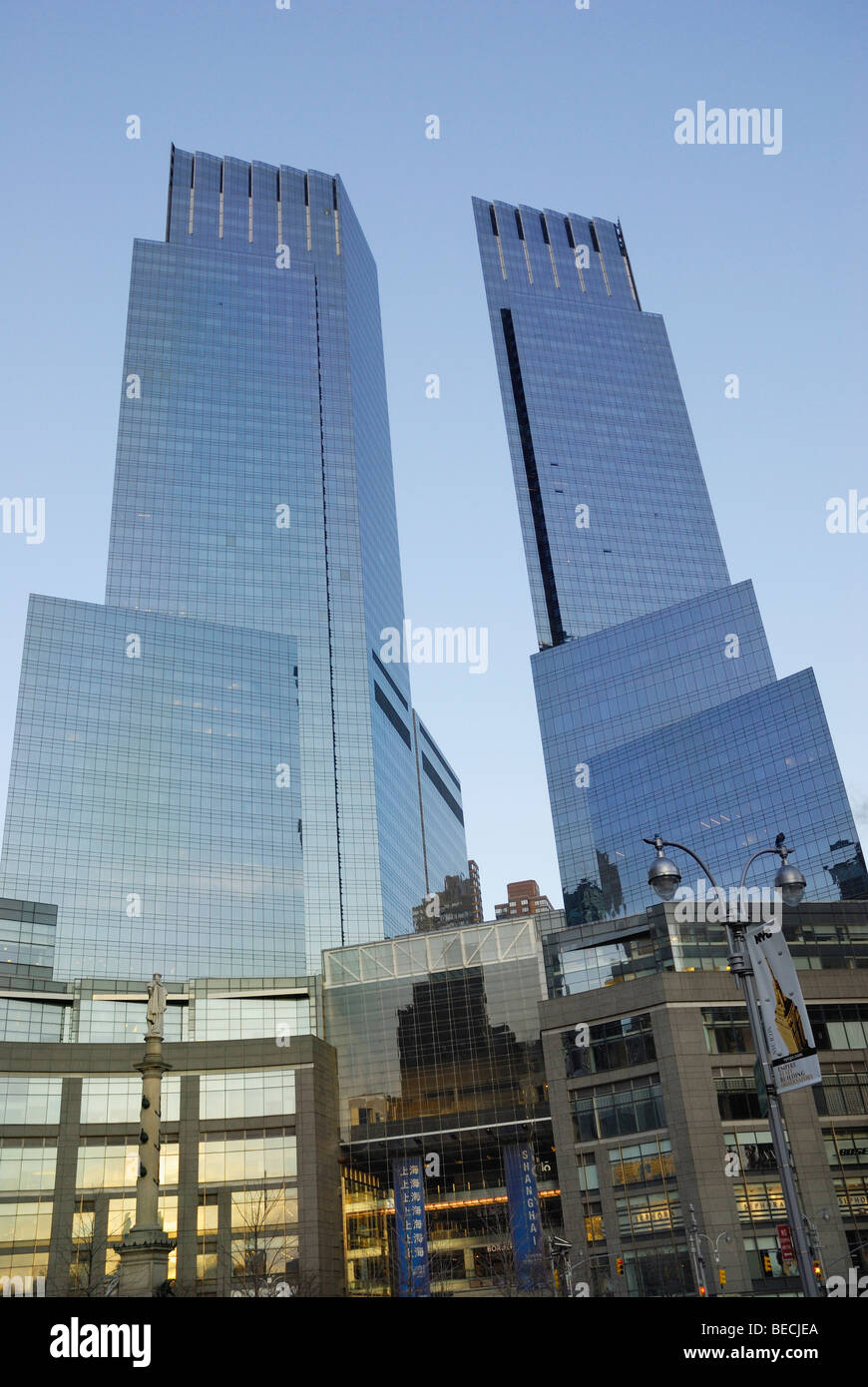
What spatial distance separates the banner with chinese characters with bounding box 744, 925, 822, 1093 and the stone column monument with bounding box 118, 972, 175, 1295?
20.8 meters

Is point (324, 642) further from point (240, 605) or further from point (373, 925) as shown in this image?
point (373, 925)

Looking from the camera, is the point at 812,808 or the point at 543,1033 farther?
the point at 812,808

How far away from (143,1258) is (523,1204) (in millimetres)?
78049

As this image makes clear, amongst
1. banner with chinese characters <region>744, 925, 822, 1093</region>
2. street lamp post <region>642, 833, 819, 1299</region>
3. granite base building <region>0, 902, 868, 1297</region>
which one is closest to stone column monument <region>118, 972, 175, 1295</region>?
street lamp post <region>642, 833, 819, 1299</region>

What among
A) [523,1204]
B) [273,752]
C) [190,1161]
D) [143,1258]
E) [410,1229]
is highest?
[273,752]

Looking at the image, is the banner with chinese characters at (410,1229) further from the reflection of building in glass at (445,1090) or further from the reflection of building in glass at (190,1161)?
the reflection of building in glass at (190,1161)

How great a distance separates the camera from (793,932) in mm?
96938

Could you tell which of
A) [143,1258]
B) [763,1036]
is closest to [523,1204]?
[143,1258]

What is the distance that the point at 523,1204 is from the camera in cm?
10388

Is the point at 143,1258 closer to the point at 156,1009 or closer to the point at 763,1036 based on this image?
the point at 156,1009

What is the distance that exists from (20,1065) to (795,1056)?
97076 millimetres

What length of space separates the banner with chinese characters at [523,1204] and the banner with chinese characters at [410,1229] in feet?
28.1

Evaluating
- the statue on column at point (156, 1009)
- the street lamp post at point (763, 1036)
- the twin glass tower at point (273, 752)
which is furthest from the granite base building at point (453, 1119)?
the street lamp post at point (763, 1036)

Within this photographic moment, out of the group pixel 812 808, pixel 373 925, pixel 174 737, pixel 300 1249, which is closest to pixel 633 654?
pixel 812 808
